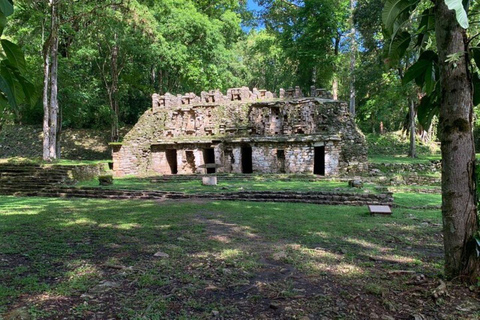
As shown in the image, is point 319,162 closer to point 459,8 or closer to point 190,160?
point 190,160

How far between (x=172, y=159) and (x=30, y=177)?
879cm

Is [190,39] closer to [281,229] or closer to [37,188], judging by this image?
[37,188]

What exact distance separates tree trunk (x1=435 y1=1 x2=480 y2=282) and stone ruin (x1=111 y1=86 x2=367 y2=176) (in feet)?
49.6

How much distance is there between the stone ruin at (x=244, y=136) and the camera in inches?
753

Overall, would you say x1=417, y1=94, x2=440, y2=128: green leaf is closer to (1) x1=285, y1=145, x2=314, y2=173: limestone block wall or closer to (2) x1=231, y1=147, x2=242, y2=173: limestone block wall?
(1) x1=285, y1=145, x2=314, y2=173: limestone block wall

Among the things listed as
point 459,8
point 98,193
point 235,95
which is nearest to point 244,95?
point 235,95

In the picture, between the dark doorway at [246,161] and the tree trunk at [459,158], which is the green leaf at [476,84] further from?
the dark doorway at [246,161]

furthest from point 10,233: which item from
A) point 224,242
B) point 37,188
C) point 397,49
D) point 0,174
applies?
point 0,174

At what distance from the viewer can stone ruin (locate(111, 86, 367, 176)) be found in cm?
1912

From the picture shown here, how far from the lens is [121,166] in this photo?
20.9 m

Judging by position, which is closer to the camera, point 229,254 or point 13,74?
point 13,74

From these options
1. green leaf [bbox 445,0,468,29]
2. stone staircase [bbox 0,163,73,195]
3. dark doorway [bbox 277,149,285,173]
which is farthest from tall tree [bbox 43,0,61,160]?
green leaf [bbox 445,0,468,29]

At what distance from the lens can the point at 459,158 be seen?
3545mm

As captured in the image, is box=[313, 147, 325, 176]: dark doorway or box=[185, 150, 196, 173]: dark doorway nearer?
box=[185, 150, 196, 173]: dark doorway
